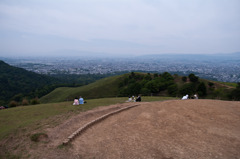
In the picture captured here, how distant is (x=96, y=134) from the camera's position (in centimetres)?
1057

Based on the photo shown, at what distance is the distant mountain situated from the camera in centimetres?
7081

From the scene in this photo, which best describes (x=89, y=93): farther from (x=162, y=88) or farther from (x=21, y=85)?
(x=21, y=85)

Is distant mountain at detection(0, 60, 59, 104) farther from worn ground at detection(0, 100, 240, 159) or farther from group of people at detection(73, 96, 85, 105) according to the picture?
worn ground at detection(0, 100, 240, 159)

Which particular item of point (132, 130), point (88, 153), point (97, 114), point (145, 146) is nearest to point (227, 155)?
point (145, 146)

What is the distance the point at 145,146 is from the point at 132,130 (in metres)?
2.30

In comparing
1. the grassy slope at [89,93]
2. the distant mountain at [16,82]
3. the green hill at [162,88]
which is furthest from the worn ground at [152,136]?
the distant mountain at [16,82]

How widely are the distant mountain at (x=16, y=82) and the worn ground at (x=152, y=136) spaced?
6329 centimetres

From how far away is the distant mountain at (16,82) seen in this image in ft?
232

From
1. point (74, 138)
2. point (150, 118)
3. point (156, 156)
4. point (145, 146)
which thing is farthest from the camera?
point (150, 118)

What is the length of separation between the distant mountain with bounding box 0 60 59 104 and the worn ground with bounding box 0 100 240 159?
63294mm

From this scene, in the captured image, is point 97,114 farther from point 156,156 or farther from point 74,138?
point 156,156

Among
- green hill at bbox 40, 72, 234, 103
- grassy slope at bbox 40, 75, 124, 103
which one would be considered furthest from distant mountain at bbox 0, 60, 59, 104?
green hill at bbox 40, 72, 234, 103

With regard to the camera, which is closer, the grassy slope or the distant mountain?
the grassy slope

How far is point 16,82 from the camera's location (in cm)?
8488
